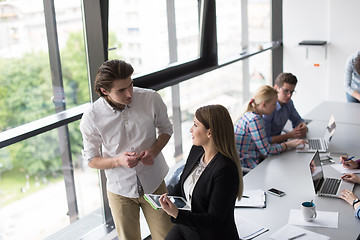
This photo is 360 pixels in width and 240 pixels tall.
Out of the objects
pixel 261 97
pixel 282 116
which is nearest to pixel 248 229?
pixel 261 97

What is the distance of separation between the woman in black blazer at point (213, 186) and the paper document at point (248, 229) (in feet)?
0.61

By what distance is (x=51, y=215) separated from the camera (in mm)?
3900

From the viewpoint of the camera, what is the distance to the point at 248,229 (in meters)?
2.82

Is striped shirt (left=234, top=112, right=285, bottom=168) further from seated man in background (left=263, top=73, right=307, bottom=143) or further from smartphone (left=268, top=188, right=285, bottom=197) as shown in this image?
smartphone (left=268, top=188, right=285, bottom=197)

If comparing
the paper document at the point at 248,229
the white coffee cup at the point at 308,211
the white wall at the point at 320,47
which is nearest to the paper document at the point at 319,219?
the white coffee cup at the point at 308,211

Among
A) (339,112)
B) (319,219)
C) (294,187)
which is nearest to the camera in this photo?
(319,219)

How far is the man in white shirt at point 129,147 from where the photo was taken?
2.91m

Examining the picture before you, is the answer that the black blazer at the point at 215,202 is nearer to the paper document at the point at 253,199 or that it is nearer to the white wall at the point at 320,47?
the paper document at the point at 253,199

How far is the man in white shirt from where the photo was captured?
9.54 feet

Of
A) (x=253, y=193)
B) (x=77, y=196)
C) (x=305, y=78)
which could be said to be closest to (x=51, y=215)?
(x=77, y=196)

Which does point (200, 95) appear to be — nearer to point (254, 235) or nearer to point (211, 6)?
point (211, 6)

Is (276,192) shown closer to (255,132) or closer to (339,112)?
(255,132)

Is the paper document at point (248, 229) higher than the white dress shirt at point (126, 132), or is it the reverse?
the white dress shirt at point (126, 132)

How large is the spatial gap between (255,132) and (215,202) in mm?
1607
